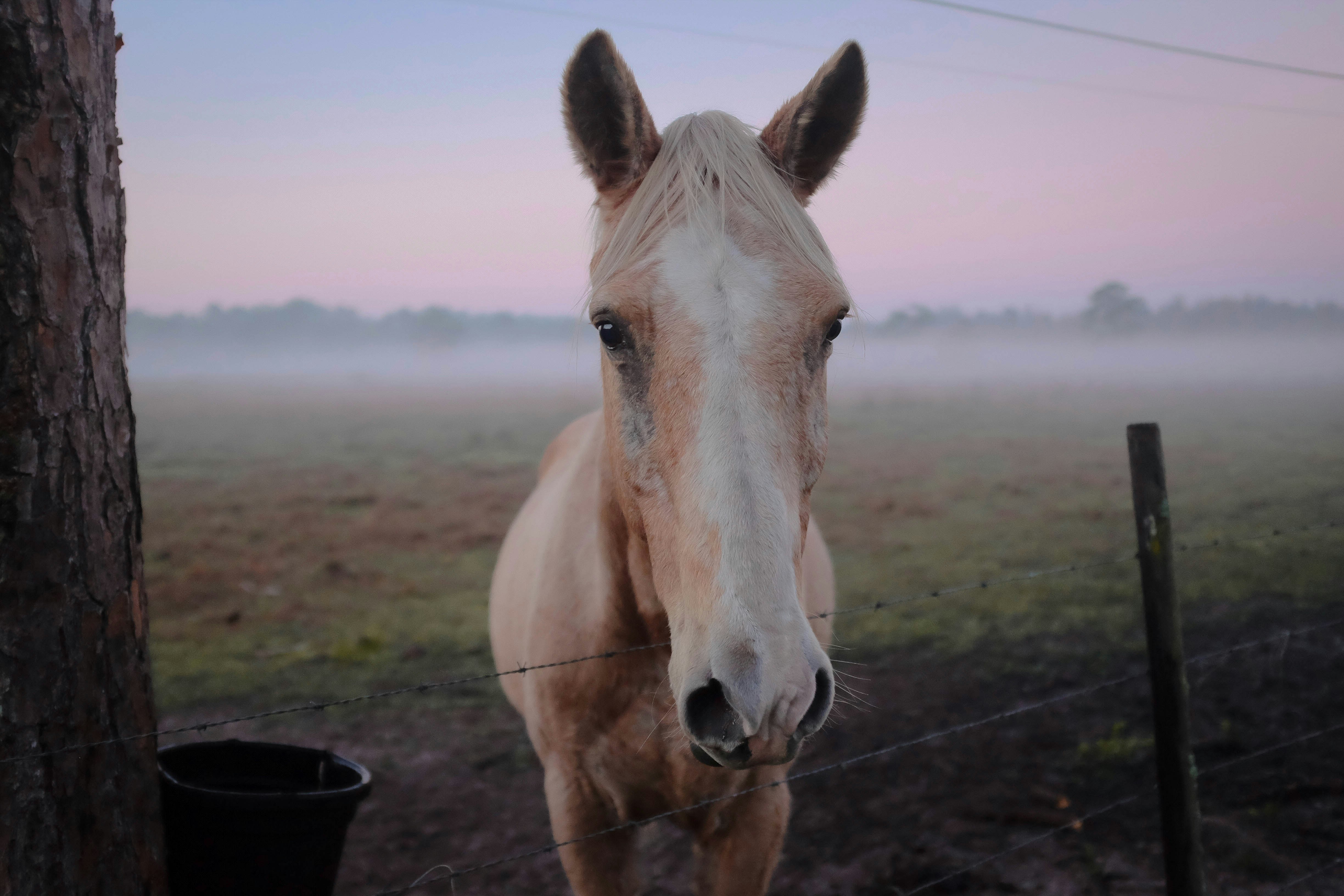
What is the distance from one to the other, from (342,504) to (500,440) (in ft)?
37.5

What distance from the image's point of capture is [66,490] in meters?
1.55

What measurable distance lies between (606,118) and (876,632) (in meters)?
6.47

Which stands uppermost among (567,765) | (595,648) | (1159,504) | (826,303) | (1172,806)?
(826,303)

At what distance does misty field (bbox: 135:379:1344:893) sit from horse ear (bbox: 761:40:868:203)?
1.56 meters

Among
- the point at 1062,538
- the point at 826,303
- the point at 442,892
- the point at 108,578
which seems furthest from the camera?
the point at 1062,538

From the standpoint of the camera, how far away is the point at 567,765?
2.56 m

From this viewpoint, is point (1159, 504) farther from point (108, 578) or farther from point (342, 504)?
point (342, 504)

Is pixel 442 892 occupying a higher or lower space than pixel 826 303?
lower

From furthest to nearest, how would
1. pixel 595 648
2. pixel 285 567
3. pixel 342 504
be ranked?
1. pixel 342 504
2. pixel 285 567
3. pixel 595 648

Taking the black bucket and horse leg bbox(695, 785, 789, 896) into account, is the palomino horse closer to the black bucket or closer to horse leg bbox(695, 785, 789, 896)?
horse leg bbox(695, 785, 789, 896)

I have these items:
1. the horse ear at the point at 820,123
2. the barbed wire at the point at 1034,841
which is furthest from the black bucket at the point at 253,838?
the barbed wire at the point at 1034,841

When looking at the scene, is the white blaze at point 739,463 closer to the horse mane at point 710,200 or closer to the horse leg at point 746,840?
the horse mane at point 710,200

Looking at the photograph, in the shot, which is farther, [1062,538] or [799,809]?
[1062,538]

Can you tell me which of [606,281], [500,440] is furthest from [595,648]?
[500,440]
